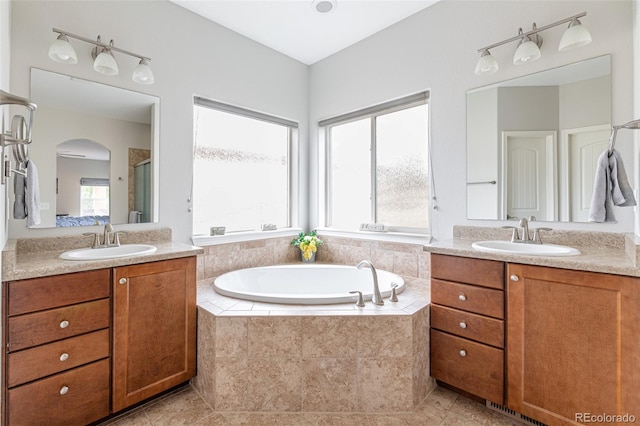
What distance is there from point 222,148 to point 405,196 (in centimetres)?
177

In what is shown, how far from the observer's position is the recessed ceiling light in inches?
94.1

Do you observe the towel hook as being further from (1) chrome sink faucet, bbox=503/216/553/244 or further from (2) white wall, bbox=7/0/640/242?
(1) chrome sink faucet, bbox=503/216/553/244

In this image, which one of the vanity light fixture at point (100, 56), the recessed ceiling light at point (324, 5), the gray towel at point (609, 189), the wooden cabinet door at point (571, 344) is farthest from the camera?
the recessed ceiling light at point (324, 5)

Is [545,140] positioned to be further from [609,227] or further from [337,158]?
[337,158]

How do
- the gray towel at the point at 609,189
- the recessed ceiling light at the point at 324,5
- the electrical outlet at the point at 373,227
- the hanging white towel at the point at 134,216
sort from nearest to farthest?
the gray towel at the point at 609,189, the hanging white towel at the point at 134,216, the recessed ceiling light at the point at 324,5, the electrical outlet at the point at 373,227

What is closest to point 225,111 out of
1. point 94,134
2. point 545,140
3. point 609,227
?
point 94,134

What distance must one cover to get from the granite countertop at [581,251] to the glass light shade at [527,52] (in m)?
1.11

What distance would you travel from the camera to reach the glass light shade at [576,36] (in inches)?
66.1

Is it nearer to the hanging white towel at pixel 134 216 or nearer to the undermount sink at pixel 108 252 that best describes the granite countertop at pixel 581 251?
the undermount sink at pixel 108 252

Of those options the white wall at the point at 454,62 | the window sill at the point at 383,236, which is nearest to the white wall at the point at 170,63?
the white wall at the point at 454,62

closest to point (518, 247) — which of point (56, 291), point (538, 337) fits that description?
point (538, 337)

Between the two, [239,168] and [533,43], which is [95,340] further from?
[533,43]

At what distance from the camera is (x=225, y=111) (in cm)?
281

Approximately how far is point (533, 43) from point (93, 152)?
9.67ft
